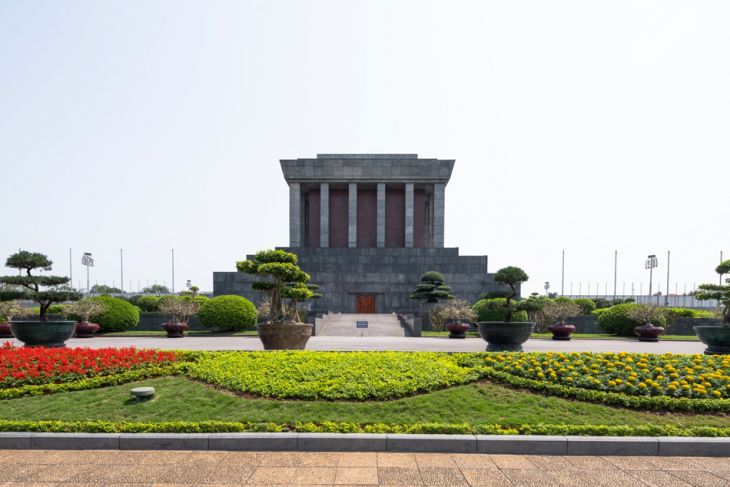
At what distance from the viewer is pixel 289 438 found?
6.55 m

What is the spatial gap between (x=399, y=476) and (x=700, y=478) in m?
3.90

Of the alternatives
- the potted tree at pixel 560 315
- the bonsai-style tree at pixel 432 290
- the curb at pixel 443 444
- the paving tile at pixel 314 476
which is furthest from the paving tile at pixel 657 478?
the bonsai-style tree at pixel 432 290

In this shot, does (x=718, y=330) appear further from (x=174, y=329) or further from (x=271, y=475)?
(x=174, y=329)

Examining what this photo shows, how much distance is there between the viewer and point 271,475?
5.67 metres

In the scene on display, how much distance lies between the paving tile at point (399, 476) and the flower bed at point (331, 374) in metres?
2.27

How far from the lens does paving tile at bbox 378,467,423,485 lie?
5473mm

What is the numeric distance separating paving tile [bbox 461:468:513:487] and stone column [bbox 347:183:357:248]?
41.0 metres

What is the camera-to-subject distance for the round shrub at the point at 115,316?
85.3ft

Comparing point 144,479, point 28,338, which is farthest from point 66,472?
point 28,338

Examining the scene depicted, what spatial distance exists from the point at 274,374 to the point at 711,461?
24.7 ft

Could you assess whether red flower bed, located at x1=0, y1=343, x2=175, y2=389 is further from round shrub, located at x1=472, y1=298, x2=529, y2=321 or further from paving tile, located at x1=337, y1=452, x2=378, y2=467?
round shrub, located at x1=472, y1=298, x2=529, y2=321

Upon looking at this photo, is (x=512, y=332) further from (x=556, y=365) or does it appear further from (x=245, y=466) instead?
(x=245, y=466)

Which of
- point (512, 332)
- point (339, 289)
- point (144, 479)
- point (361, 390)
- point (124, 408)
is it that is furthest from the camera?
point (339, 289)

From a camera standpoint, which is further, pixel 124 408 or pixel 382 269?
pixel 382 269
